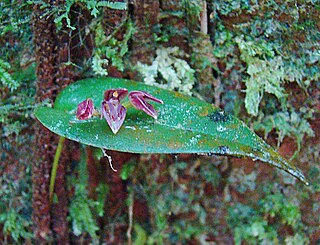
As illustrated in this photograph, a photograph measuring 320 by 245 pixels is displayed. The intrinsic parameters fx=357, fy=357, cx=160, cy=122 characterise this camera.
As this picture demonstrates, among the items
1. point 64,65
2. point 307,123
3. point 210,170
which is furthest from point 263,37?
point 64,65

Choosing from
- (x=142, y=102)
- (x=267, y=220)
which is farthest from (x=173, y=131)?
(x=267, y=220)

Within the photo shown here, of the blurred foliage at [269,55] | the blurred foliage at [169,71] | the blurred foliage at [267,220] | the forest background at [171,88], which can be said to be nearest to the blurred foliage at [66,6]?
the forest background at [171,88]

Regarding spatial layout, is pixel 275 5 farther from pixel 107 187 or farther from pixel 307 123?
pixel 107 187

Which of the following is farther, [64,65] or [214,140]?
[64,65]

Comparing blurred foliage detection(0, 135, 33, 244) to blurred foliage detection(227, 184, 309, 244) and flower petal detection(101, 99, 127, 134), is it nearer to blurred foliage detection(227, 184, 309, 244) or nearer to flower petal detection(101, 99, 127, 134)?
flower petal detection(101, 99, 127, 134)

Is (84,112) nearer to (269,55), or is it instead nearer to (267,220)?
(269,55)

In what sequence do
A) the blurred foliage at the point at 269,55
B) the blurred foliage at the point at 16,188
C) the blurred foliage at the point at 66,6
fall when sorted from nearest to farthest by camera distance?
the blurred foliage at the point at 66,6 < the blurred foliage at the point at 269,55 < the blurred foliage at the point at 16,188

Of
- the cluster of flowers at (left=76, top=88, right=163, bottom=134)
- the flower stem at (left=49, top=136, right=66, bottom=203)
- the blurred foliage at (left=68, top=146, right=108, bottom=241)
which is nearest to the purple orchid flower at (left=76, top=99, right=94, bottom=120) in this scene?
the cluster of flowers at (left=76, top=88, right=163, bottom=134)

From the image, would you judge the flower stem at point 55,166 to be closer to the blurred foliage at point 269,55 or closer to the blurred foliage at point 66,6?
the blurred foliage at point 66,6
